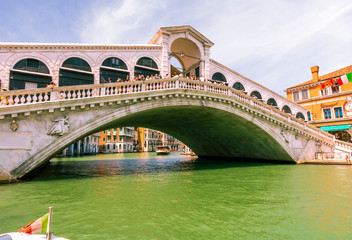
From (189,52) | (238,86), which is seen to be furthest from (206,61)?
(238,86)

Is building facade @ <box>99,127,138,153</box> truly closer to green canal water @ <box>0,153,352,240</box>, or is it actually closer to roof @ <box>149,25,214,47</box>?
roof @ <box>149,25,214,47</box>

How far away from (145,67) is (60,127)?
8.52 m

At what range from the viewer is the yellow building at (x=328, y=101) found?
25875mm

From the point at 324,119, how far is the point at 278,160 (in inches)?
487

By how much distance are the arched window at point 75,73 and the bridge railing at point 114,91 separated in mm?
762

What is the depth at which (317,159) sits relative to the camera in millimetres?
19141

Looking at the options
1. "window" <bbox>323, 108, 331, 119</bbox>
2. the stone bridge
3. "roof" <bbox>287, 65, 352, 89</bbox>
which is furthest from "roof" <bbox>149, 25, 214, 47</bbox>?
"window" <bbox>323, 108, 331, 119</bbox>

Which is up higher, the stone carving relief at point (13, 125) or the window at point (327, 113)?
the window at point (327, 113)

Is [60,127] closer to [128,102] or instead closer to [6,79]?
[128,102]

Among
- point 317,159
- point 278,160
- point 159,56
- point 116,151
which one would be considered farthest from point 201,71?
point 116,151

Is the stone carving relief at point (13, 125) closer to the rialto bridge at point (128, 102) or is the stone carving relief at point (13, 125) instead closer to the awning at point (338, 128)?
the rialto bridge at point (128, 102)

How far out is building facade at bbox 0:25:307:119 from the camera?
12906mm

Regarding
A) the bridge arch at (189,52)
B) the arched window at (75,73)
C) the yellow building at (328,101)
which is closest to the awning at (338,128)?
the yellow building at (328,101)

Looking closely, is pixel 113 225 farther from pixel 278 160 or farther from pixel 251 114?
pixel 278 160
